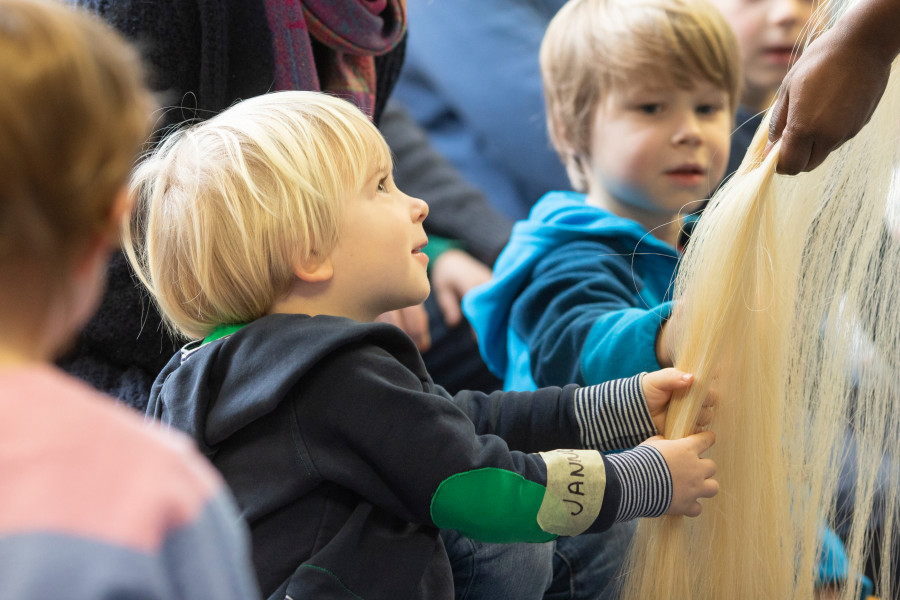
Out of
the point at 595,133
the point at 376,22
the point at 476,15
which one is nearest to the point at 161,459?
the point at 376,22

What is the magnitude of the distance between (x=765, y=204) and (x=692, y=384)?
5.9 inches

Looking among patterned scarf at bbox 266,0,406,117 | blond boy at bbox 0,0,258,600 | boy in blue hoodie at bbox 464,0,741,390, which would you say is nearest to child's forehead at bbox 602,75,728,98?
boy in blue hoodie at bbox 464,0,741,390

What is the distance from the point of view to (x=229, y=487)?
63cm

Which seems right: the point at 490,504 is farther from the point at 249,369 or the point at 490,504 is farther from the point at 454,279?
the point at 454,279

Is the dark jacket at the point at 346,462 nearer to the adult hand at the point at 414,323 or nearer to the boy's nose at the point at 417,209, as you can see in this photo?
the boy's nose at the point at 417,209

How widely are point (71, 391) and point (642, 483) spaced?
42 cm

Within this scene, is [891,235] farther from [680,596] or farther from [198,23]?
[198,23]

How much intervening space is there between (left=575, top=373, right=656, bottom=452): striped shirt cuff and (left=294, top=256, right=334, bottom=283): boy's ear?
23cm

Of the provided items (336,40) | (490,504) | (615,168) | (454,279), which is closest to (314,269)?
(490,504)

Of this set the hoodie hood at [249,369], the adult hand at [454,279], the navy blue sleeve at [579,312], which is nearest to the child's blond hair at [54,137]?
the hoodie hood at [249,369]

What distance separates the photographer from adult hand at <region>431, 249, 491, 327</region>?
136 centimetres

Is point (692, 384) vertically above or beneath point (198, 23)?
beneath

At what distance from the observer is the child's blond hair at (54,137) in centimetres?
34

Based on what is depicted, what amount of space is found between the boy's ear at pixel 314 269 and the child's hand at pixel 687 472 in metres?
0.27
